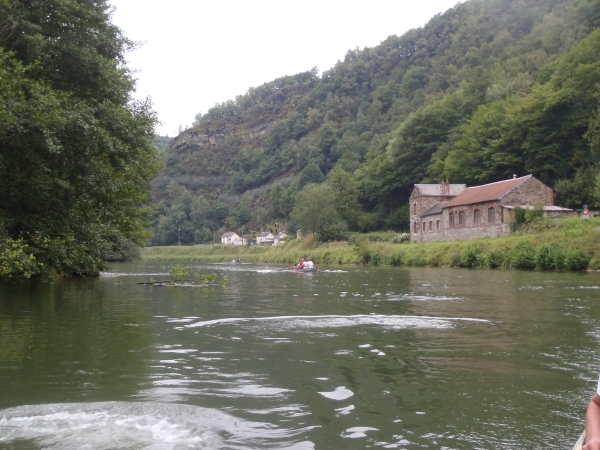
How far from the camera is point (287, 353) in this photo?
1130 cm

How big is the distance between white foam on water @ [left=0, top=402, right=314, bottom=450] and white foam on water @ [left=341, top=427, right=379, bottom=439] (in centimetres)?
48

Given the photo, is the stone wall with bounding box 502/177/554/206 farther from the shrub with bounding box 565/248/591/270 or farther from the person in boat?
the person in boat

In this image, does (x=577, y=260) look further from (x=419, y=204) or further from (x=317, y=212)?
(x=317, y=212)

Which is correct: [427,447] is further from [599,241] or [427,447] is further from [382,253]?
[382,253]

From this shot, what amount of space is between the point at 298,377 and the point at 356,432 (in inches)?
108

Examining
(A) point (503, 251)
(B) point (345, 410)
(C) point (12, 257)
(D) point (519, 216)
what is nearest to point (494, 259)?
(A) point (503, 251)

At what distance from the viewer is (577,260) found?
37.7 m

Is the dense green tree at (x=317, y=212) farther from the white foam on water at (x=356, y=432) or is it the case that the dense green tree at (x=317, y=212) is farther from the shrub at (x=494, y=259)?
the white foam on water at (x=356, y=432)

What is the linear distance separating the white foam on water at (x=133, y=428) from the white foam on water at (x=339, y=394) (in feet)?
4.70

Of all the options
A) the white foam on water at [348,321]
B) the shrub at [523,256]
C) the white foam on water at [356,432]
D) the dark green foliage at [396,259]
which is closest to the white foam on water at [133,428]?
the white foam on water at [356,432]

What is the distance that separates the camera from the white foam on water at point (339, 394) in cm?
809

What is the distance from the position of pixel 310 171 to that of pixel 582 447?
560ft

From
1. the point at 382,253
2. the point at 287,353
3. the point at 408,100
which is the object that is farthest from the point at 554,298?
the point at 408,100

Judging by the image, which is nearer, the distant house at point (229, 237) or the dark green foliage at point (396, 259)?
the dark green foliage at point (396, 259)
